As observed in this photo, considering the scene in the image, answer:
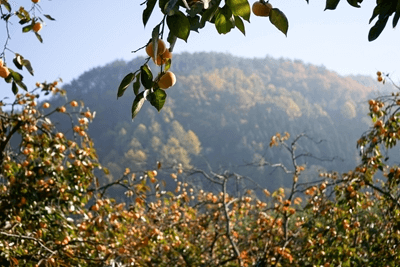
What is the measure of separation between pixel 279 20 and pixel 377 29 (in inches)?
8.3

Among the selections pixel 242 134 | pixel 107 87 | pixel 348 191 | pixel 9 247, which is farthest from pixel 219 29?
pixel 107 87

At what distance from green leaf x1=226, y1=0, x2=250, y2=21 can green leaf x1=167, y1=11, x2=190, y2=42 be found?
0.35ft

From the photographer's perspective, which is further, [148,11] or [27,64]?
[27,64]

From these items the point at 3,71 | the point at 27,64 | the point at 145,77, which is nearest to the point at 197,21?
the point at 145,77

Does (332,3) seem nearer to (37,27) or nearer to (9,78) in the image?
(9,78)

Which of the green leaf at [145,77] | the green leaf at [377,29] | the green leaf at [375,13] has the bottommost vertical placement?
the green leaf at [145,77]

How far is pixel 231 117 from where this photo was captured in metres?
44.7

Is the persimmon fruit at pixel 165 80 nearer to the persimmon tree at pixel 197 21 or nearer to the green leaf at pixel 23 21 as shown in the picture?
the persimmon tree at pixel 197 21

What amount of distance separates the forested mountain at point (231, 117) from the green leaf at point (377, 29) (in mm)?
30959

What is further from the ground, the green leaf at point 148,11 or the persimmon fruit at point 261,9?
the persimmon fruit at point 261,9

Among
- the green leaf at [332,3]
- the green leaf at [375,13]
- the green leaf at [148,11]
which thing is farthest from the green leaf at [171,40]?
the green leaf at [375,13]

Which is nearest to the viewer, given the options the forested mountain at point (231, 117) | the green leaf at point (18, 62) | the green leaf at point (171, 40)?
the green leaf at point (171, 40)

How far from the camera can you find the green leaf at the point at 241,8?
2.42 ft

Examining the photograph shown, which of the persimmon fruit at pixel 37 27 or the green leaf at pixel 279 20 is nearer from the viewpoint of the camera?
the green leaf at pixel 279 20
